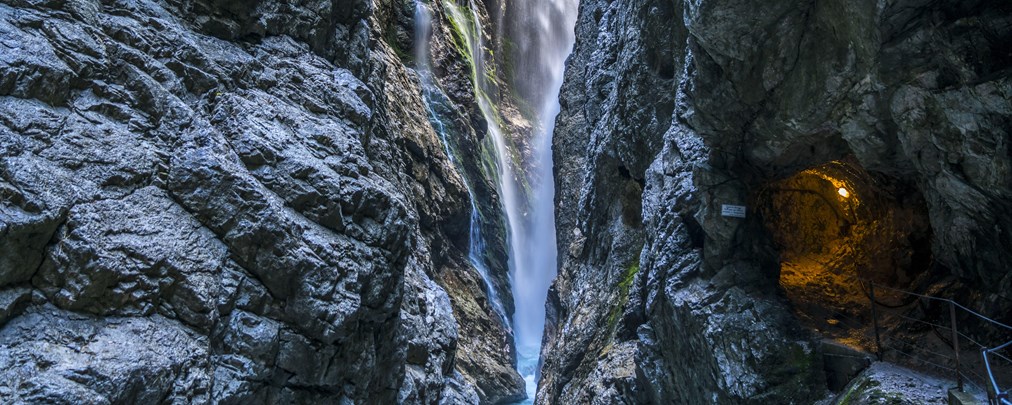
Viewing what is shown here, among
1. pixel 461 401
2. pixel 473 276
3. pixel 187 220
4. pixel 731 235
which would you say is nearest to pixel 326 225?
pixel 187 220

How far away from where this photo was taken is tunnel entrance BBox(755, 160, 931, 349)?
9898mm

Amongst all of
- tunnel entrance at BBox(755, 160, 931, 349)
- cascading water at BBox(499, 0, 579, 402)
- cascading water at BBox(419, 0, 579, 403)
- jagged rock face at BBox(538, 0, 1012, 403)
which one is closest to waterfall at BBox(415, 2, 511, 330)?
cascading water at BBox(419, 0, 579, 403)

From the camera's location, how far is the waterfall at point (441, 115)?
2602cm

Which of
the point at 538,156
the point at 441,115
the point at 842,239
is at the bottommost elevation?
the point at 842,239

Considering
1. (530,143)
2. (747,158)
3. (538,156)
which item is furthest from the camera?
(538,156)

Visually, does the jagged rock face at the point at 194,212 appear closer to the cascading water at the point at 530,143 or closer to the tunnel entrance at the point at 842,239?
the tunnel entrance at the point at 842,239

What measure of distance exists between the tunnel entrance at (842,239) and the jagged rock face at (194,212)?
7.76m

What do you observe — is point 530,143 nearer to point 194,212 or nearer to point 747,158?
point 747,158

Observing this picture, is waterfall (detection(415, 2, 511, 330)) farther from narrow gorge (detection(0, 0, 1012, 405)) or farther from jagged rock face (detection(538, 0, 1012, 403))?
narrow gorge (detection(0, 0, 1012, 405))

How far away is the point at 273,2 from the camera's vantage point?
10273mm

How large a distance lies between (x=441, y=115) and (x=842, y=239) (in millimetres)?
18355

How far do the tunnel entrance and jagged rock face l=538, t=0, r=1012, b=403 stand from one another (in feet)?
2.10

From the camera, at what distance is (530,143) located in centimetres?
4166

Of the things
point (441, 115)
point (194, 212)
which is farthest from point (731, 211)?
point (441, 115)
